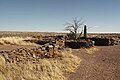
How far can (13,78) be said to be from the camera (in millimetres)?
8055

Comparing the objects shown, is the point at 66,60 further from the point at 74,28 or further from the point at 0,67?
the point at 74,28

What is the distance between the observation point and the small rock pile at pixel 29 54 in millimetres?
9823

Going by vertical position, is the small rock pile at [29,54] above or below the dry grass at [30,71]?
above

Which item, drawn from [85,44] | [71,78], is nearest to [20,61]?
[71,78]

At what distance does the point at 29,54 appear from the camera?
1133cm

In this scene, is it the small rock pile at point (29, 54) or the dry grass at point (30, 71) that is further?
the small rock pile at point (29, 54)

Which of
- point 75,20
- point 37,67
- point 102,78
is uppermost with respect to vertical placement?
point 75,20

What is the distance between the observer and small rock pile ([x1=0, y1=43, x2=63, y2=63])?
982cm

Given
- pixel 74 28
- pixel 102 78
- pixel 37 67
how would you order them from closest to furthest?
pixel 37 67 < pixel 102 78 < pixel 74 28

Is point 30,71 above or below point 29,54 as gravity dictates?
below

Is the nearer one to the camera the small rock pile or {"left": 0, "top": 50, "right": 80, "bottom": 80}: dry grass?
{"left": 0, "top": 50, "right": 80, "bottom": 80}: dry grass

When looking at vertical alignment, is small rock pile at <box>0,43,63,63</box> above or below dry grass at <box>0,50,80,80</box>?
above

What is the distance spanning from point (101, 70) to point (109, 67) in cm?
119

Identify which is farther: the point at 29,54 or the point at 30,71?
the point at 29,54
